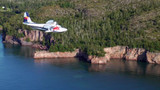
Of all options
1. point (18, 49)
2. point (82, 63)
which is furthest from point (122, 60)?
point (18, 49)

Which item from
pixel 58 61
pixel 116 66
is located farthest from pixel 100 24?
pixel 116 66

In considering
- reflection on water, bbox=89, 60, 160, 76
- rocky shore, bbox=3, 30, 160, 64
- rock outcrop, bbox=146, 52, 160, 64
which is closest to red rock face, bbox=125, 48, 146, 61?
rocky shore, bbox=3, 30, 160, 64

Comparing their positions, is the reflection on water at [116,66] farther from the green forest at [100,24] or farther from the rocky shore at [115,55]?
the green forest at [100,24]

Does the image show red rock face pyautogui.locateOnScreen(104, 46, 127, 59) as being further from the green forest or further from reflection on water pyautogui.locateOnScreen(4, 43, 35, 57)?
reflection on water pyautogui.locateOnScreen(4, 43, 35, 57)

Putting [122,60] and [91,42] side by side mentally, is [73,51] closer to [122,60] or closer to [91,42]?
[91,42]

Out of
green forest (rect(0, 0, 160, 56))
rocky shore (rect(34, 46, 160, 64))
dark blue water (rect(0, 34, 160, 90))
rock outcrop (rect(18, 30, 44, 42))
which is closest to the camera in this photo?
dark blue water (rect(0, 34, 160, 90))

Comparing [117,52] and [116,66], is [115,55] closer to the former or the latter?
[117,52]

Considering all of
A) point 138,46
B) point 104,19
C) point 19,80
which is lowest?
point 19,80
